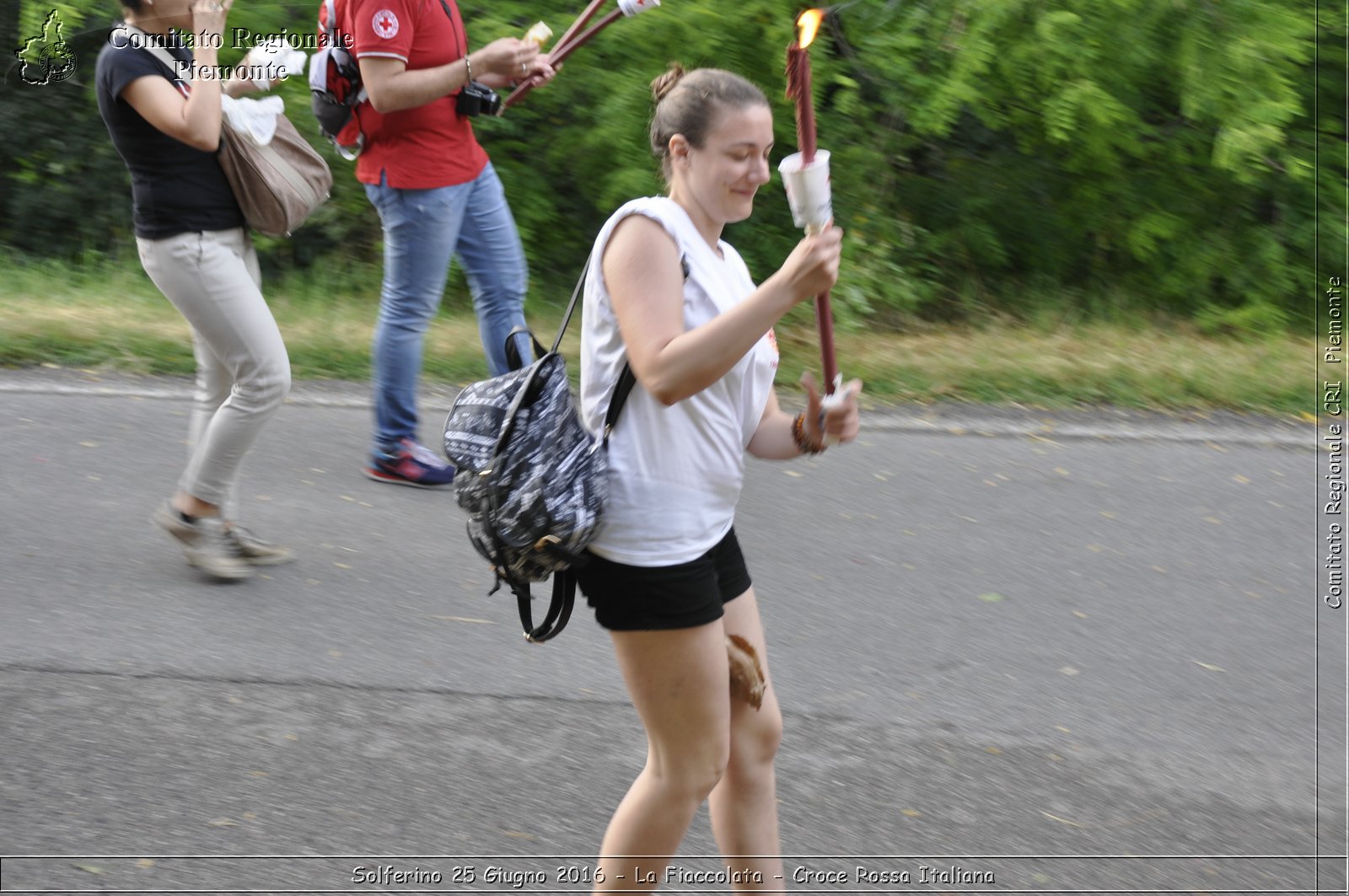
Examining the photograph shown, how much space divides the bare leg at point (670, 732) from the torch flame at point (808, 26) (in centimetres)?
A: 100

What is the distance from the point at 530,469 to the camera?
8.15 feet

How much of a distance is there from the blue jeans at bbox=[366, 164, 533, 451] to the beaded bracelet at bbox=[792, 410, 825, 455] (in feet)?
8.35

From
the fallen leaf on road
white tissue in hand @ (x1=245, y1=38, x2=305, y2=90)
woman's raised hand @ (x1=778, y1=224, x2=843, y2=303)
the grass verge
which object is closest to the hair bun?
woman's raised hand @ (x1=778, y1=224, x2=843, y2=303)

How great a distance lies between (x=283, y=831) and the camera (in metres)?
3.30

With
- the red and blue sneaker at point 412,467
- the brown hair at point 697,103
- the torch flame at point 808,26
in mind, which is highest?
the torch flame at point 808,26

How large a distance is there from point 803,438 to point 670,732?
2.00ft

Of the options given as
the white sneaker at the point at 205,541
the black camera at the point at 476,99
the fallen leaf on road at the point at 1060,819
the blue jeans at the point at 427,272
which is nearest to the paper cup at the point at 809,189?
the fallen leaf on road at the point at 1060,819

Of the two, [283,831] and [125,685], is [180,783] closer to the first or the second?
[283,831]

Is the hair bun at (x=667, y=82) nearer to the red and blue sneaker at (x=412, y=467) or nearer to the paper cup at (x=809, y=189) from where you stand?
the paper cup at (x=809, y=189)

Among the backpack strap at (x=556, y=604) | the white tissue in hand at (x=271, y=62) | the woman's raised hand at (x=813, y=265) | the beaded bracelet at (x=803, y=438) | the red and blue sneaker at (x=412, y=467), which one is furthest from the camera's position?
the red and blue sneaker at (x=412, y=467)

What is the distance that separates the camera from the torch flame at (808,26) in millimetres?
2254

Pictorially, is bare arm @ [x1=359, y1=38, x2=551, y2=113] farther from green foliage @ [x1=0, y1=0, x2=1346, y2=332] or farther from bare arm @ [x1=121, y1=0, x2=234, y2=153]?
green foliage @ [x1=0, y1=0, x2=1346, y2=332]

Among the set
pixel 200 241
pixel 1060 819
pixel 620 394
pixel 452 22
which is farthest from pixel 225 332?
pixel 1060 819

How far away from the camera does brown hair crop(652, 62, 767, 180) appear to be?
8.22ft
